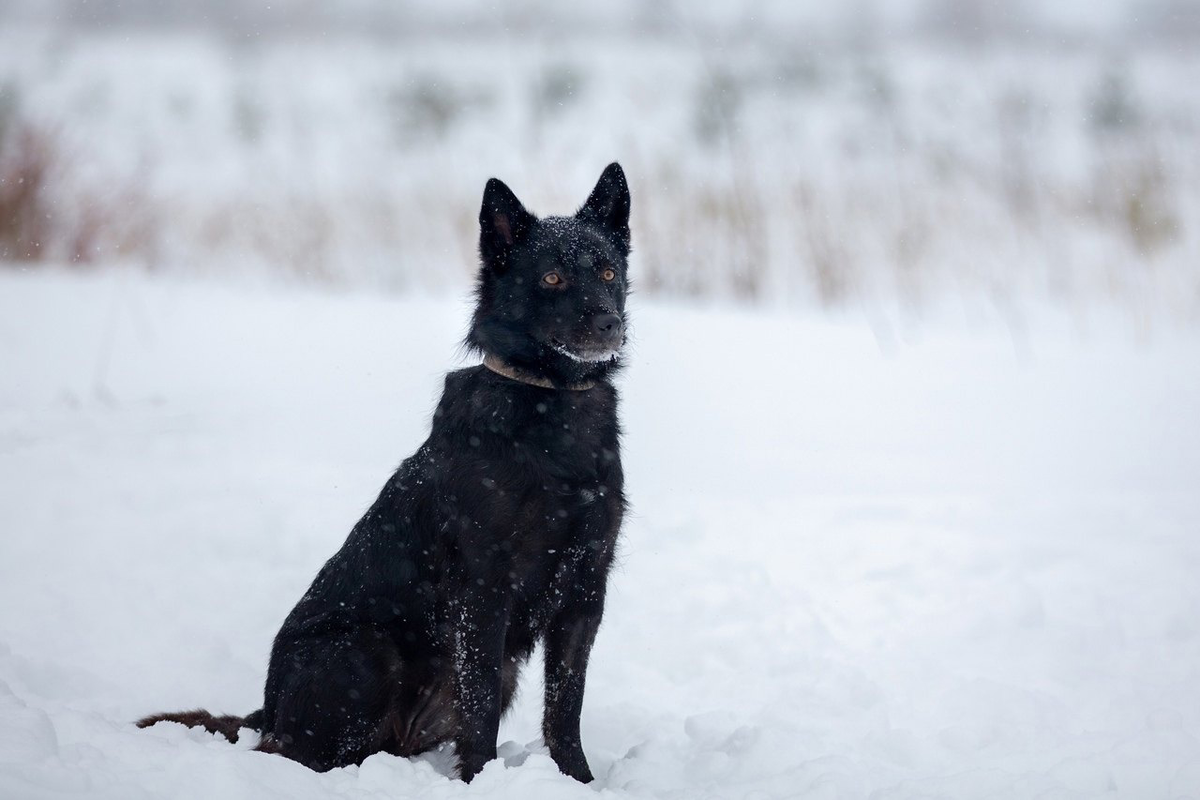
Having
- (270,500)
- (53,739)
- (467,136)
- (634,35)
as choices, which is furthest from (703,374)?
(634,35)

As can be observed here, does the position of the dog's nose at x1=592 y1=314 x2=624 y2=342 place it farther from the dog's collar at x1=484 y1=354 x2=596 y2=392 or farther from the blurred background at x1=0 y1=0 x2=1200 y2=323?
the blurred background at x1=0 y1=0 x2=1200 y2=323

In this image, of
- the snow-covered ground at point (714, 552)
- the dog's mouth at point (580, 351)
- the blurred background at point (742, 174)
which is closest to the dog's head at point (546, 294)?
the dog's mouth at point (580, 351)

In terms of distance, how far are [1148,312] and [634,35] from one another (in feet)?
61.3

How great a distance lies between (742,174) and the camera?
8859mm

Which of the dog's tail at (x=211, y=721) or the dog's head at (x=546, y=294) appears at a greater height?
the dog's head at (x=546, y=294)

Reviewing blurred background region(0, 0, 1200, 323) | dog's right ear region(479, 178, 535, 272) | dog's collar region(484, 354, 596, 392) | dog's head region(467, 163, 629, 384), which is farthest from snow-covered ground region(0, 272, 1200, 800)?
dog's right ear region(479, 178, 535, 272)

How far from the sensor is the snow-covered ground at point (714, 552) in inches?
120

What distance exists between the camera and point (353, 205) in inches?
397

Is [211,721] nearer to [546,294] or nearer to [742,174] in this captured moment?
[546,294]

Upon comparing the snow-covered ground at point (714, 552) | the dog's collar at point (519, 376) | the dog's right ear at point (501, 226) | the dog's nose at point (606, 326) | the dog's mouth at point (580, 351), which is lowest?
the snow-covered ground at point (714, 552)

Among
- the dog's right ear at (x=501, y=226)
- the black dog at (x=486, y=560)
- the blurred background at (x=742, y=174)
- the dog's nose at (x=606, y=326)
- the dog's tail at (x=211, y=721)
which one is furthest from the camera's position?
the blurred background at (x=742, y=174)

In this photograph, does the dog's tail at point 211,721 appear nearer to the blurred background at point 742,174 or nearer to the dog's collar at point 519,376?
the dog's collar at point 519,376

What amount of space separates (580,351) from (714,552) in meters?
1.92

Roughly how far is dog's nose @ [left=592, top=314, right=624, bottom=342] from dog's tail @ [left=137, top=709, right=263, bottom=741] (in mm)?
1598
